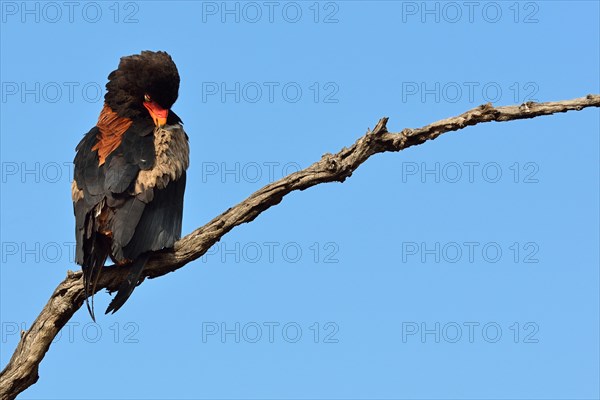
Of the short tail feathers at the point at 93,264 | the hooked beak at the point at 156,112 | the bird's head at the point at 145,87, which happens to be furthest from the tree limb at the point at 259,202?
the bird's head at the point at 145,87

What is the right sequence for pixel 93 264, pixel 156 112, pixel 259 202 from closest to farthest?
1. pixel 259 202
2. pixel 93 264
3. pixel 156 112

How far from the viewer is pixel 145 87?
23.9 ft

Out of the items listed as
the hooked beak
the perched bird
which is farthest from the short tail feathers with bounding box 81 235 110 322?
the hooked beak

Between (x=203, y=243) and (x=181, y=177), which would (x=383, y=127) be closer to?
(x=203, y=243)

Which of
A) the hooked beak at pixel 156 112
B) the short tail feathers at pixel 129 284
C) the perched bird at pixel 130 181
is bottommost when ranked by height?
the short tail feathers at pixel 129 284

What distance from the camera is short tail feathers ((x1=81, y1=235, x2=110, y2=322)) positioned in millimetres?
6000

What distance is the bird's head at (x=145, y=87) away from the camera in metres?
7.24

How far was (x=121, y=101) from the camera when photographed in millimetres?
7289

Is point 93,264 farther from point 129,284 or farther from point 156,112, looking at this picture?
point 156,112

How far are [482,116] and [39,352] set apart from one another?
3193 millimetres

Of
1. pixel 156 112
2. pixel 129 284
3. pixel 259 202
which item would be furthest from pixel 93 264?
pixel 156 112

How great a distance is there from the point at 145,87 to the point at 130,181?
1216mm

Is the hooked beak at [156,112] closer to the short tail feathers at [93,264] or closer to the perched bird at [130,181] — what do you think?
the perched bird at [130,181]

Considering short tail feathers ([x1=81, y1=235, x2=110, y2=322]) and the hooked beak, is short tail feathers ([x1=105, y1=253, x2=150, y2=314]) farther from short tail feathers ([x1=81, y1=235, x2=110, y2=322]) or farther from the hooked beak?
the hooked beak
